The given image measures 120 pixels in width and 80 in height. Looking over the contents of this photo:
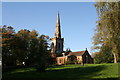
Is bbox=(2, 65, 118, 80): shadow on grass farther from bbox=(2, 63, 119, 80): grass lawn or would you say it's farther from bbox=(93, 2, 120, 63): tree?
bbox=(93, 2, 120, 63): tree

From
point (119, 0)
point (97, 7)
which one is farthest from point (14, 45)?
point (119, 0)

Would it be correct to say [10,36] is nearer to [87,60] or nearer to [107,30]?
[107,30]

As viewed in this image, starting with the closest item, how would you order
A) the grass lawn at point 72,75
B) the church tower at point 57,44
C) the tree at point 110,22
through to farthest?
the grass lawn at point 72,75 < the tree at point 110,22 < the church tower at point 57,44

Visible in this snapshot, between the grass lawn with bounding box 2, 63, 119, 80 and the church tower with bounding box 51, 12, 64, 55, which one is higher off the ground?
the church tower with bounding box 51, 12, 64, 55

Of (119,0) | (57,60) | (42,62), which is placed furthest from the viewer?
(57,60)

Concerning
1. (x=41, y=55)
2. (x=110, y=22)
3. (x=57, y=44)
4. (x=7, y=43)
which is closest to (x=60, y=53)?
(x=57, y=44)

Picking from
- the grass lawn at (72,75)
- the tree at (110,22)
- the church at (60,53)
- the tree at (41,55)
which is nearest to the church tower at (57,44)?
the church at (60,53)

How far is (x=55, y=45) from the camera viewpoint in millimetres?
83312

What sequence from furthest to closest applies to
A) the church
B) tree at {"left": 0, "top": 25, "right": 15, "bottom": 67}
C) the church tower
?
the church tower, the church, tree at {"left": 0, "top": 25, "right": 15, "bottom": 67}

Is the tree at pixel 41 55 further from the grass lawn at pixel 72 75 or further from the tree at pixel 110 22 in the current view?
the tree at pixel 110 22

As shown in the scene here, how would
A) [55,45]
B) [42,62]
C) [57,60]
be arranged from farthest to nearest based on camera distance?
1. [55,45]
2. [57,60]
3. [42,62]

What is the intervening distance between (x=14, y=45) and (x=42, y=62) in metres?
14.5

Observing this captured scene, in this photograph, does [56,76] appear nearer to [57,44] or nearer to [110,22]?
[110,22]

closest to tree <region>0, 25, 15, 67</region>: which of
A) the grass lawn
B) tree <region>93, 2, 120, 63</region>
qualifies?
the grass lawn
